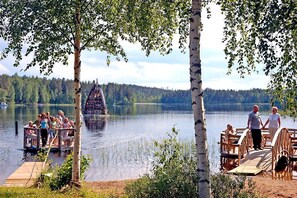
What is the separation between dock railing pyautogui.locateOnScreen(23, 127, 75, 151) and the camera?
23812 millimetres

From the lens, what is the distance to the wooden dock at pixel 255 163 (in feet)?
43.6

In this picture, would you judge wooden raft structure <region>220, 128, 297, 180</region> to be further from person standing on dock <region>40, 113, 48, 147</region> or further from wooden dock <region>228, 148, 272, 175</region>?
person standing on dock <region>40, 113, 48, 147</region>

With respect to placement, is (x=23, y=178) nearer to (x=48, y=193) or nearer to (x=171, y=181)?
(x=48, y=193)

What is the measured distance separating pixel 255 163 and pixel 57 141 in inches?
536

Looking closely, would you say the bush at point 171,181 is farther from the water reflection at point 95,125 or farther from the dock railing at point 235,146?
the water reflection at point 95,125

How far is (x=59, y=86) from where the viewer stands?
589ft

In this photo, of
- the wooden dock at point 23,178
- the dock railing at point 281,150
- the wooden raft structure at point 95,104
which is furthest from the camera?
the wooden raft structure at point 95,104

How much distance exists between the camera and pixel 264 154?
1625 centimetres

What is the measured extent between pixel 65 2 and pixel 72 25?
84 cm

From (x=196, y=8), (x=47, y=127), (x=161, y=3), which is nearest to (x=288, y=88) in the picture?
(x=196, y=8)

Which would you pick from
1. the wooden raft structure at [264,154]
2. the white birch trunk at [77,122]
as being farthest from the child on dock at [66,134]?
the white birch trunk at [77,122]

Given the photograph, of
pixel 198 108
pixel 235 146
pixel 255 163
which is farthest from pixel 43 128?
pixel 198 108

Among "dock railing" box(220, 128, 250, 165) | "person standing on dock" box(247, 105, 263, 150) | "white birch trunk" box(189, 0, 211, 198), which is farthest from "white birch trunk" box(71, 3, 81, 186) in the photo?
"person standing on dock" box(247, 105, 263, 150)

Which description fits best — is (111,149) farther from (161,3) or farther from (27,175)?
(161,3)
